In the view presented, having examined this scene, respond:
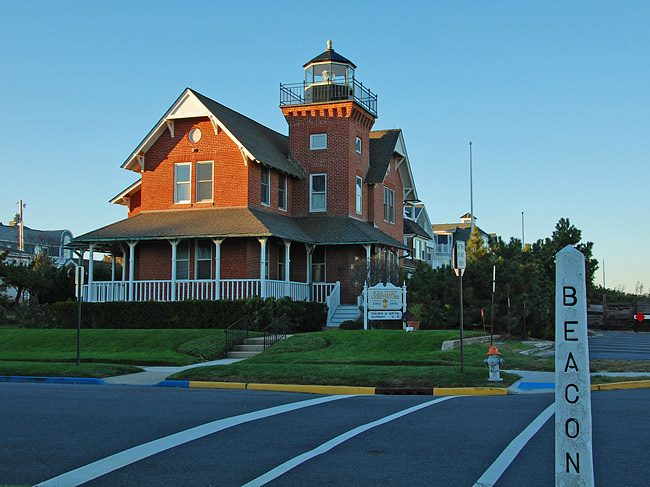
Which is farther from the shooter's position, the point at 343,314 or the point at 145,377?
the point at 343,314

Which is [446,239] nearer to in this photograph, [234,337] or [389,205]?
[389,205]

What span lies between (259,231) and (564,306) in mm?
23728

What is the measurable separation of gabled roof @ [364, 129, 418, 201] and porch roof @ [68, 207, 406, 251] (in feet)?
11.5

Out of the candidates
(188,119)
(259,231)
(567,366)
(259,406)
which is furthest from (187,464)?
(188,119)

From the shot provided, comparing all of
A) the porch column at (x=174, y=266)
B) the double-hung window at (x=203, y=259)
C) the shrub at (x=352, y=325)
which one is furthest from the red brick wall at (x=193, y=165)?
the shrub at (x=352, y=325)

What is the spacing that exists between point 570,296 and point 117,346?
2150cm

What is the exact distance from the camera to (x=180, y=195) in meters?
32.0

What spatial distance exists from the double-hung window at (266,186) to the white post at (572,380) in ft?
90.9

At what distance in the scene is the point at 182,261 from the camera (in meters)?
31.3

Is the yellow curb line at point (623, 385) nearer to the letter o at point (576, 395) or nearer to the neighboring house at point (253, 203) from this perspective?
the letter o at point (576, 395)

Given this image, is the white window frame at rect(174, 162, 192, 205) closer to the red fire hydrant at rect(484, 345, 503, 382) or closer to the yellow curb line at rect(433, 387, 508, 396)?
the yellow curb line at rect(433, 387, 508, 396)

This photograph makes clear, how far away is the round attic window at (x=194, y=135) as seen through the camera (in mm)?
31469

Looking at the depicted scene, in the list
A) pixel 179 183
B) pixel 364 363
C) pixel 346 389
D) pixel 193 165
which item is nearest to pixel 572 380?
pixel 346 389

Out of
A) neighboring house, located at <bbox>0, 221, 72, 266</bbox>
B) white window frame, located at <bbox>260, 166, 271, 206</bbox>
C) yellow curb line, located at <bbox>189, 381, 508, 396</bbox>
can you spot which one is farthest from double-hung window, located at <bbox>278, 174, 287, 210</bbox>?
neighboring house, located at <bbox>0, 221, 72, 266</bbox>
